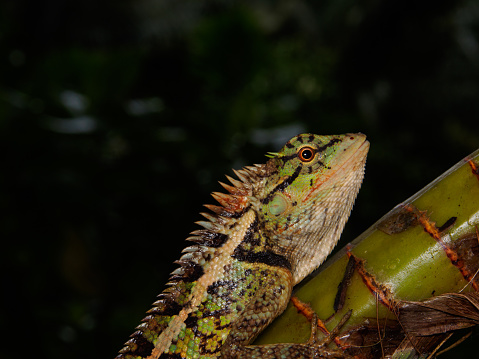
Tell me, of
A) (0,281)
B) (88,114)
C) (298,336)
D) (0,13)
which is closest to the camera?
(298,336)

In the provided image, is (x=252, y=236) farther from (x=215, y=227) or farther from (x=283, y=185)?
(x=283, y=185)

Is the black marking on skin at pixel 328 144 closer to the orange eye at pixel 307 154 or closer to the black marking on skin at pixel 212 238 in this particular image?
the orange eye at pixel 307 154

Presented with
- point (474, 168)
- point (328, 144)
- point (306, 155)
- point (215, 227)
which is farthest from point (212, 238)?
point (474, 168)

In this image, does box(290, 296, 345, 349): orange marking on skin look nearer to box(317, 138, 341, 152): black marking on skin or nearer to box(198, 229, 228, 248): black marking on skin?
box(198, 229, 228, 248): black marking on skin

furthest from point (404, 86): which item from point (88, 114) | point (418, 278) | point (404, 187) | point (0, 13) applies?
point (418, 278)

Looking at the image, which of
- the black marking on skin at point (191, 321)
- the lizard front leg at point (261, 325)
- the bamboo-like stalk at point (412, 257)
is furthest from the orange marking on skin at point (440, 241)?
the black marking on skin at point (191, 321)

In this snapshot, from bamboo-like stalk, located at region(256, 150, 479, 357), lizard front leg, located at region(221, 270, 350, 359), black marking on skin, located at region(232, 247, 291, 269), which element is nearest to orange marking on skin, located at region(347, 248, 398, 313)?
bamboo-like stalk, located at region(256, 150, 479, 357)

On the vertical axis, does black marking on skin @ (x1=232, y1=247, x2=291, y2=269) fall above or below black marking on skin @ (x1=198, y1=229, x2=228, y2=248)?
below

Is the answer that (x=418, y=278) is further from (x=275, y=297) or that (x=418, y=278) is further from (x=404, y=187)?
(x=404, y=187)
